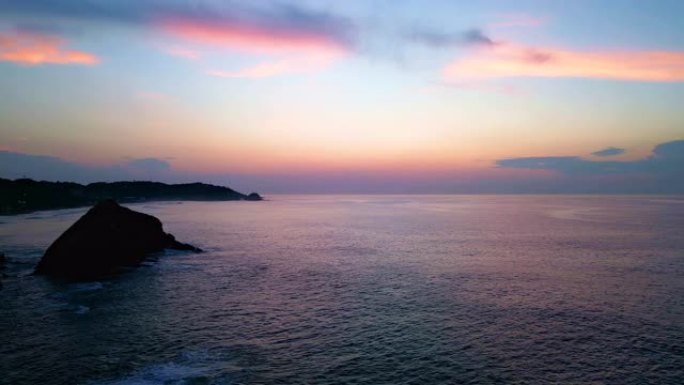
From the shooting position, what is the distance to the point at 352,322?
32.6 meters

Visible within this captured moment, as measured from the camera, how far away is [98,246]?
53.1 m

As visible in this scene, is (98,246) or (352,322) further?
(98,246)

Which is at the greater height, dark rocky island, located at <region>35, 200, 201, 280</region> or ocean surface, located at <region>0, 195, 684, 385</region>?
dark rocky island, located at <region>35, 200, 201, 280</region>

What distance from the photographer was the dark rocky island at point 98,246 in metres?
49.6

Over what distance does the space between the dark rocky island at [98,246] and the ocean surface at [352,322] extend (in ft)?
9.14

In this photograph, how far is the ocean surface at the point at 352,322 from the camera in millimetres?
23938

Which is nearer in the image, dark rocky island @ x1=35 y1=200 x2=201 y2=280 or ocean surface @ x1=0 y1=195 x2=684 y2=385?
ocean surface @ x1=0 y1=195 x2=684 y2=385

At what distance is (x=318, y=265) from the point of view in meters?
58.0

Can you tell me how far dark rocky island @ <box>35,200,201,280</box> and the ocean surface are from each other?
9.14 ft

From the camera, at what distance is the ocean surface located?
78.5 feet

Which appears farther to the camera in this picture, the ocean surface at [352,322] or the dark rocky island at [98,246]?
the dark rocky island at [98,246]

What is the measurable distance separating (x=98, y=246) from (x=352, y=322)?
117 ft

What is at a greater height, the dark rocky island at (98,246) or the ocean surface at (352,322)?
the dark rocky island at (98,246)

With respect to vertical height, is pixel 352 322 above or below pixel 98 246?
below
